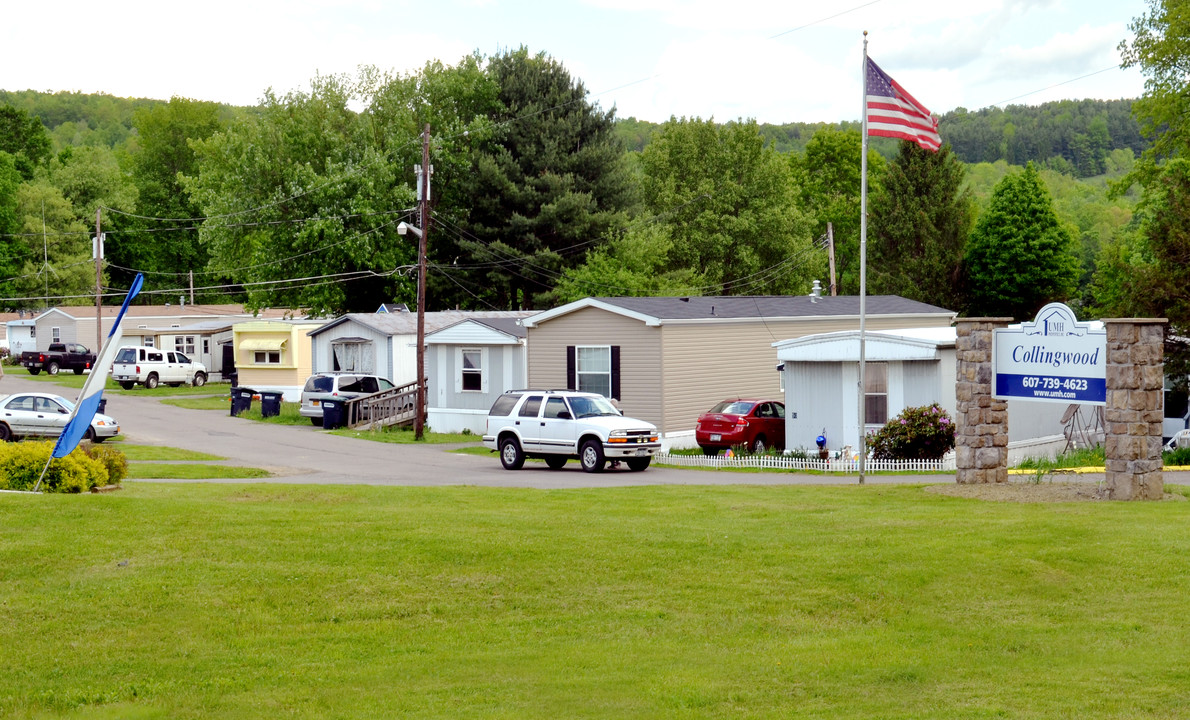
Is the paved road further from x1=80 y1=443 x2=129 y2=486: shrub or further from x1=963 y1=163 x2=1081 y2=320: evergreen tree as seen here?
x1=963 y1=163 x2=1081 y2=320: evergreen tree

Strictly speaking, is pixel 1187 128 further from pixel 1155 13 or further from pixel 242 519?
pixel 242 519

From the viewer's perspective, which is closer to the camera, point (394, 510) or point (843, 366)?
point (394, 510)

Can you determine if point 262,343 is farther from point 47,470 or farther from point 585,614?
point 585,614

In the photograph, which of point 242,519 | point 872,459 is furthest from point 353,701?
point 872,459

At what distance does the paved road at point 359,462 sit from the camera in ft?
82.4

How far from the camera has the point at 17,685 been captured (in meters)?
9.34

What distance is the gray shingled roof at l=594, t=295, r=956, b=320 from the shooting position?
35.2m

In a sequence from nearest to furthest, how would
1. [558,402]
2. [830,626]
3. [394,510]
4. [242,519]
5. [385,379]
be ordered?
[830,626]
[242,519]
[394,510]
[558,402]
[385,379]

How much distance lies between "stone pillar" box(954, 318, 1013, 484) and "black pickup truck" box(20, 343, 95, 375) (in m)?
55.8

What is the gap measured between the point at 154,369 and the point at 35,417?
25.2 metres

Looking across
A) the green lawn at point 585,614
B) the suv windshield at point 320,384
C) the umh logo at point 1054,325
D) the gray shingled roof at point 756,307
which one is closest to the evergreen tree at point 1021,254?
the gray shingled roof at point 756,307

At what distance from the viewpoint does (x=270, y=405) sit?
1763 inches

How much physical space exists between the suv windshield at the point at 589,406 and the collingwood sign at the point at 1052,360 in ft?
34.6

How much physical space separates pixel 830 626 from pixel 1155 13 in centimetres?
4333
